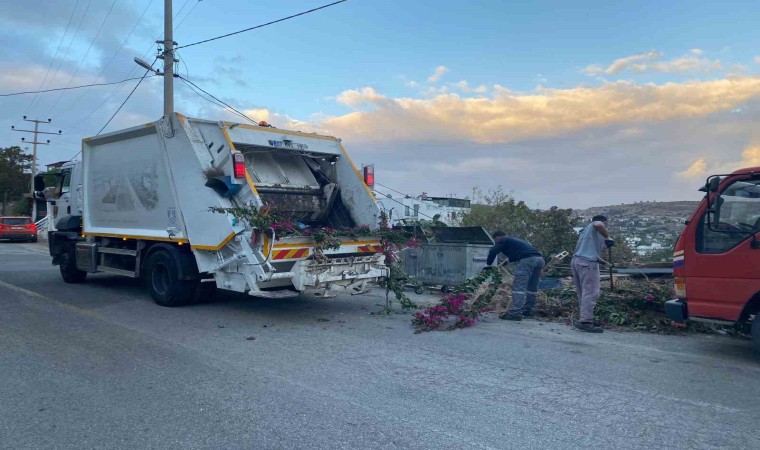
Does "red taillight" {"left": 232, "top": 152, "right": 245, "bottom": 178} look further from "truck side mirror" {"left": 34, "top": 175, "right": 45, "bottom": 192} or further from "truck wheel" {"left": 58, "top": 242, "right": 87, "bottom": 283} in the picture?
"truck side mirror" {"left": 34, "top": 175, "right": 45, "bottom": 192}

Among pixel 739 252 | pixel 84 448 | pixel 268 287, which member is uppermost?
pixel 739 252

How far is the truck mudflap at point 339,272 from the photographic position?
7535 mm

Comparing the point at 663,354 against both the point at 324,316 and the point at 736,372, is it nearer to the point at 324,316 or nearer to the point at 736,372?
the point at 736,372

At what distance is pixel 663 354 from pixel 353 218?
4793 millimetres

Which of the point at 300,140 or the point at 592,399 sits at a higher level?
the point at 300,140

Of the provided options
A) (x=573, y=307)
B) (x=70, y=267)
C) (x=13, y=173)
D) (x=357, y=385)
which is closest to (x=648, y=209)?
(x=573, y=307)

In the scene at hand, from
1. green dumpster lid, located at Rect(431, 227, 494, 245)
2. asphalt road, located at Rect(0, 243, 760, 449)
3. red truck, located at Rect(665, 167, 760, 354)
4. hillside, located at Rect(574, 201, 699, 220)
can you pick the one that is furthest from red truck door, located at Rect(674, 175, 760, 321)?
hillside, located at Rect(574, 201, 699, 220)

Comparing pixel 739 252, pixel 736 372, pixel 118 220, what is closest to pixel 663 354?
pixel 736 372

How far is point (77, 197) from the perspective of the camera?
1177 centimetres

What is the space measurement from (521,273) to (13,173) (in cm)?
5015

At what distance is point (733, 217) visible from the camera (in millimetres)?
5852

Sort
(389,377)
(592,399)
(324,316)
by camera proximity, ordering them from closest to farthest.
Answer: (592,399), (389,377), (324,316)

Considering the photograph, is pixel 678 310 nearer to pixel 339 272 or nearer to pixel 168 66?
pixel 339 272

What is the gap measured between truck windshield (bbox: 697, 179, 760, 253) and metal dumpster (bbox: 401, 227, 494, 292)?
488 centimetres
